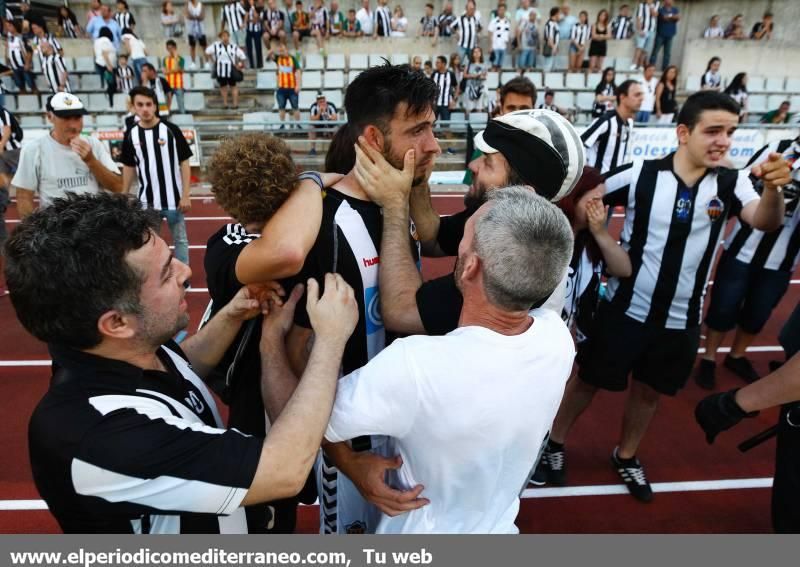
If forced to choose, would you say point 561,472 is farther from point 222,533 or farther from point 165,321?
point 165,321

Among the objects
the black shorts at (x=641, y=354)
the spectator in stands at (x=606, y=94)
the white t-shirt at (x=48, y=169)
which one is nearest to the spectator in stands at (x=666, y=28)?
the spectator in stands at (x=606, y=94)

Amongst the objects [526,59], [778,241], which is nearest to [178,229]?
[778,241]

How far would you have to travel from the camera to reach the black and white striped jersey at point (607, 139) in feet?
19.7

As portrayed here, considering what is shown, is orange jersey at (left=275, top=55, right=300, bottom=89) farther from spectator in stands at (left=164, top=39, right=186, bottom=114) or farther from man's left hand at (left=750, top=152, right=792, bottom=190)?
man's left hand at (left=750, top=152, right=792, bottom=190)

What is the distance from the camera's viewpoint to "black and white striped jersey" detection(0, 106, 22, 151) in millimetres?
6225

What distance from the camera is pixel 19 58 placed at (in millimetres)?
13391

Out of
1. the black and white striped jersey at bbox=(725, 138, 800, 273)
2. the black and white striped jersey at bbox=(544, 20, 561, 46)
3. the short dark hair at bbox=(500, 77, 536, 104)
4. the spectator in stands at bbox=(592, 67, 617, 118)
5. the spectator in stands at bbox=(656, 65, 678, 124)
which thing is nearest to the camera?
the black and white striped jersey at bbox=(725, 138, 800, 273)

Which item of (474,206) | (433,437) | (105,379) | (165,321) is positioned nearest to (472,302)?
(433,437)

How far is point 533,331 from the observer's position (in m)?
1.40

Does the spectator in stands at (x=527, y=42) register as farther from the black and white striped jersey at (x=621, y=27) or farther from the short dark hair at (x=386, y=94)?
the short dark hair at (x=386, y=94)

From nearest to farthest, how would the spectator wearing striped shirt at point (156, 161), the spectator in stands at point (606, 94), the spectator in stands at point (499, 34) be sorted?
1. the spectator wearing striped shirt at point (156, 161)
2. the spectator in stands at point (606, 94)
3. the spectator in stands at point (499, 34)

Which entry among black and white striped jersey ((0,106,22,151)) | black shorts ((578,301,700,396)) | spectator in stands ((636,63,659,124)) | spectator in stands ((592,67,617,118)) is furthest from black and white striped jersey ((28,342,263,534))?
spectator in stands ((636,63,659,124))

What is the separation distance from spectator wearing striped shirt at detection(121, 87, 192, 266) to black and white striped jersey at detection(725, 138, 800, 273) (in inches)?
208

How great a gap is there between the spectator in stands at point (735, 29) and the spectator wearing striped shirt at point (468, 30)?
8851 mm
